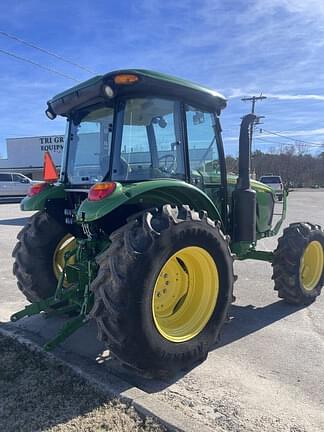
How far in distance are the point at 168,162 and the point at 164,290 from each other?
1.29 meters

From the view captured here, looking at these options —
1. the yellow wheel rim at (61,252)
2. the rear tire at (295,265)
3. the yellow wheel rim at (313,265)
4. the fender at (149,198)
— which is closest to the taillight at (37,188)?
the yellow wheel rim at (61,252)

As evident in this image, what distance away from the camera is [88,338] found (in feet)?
14.8

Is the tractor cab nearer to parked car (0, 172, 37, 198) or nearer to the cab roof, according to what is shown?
the cab roof

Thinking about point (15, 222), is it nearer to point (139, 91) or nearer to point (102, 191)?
point (139, 91)

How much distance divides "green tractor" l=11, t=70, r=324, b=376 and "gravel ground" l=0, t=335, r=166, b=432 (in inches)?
11.8

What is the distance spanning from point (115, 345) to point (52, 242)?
207 centimetres

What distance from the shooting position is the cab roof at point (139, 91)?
3744 millimetres

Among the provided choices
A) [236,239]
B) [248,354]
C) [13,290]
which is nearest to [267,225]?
[236,239]

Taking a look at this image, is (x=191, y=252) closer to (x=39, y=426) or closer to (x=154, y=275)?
(x=154, y=275)

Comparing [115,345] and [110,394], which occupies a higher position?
[115,345]

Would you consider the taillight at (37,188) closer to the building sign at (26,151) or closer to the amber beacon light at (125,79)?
the amber beacon light at (125,79)

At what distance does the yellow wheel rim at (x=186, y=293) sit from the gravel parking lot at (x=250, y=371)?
1.31ft

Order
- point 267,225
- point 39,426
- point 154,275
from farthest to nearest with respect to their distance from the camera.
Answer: point 267,225 < point 154,275 < point 39,426

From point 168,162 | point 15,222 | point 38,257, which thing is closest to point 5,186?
point 15,222
